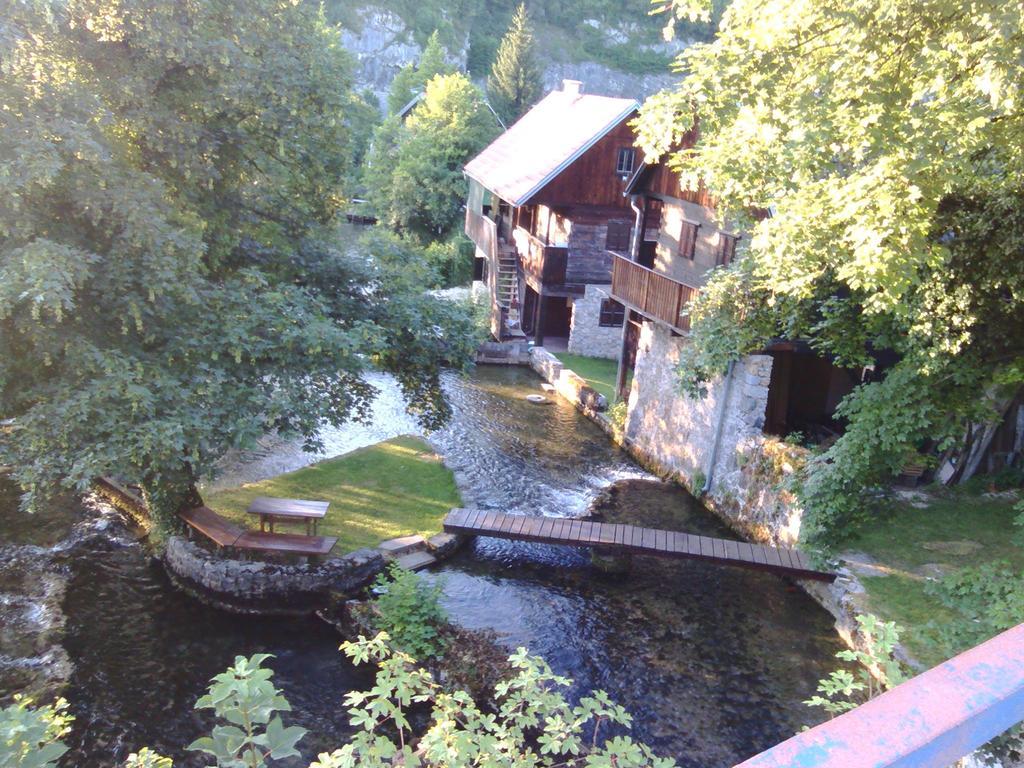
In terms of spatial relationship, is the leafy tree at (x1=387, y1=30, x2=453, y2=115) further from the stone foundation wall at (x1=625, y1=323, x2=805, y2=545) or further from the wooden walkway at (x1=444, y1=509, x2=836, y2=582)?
the wooden walkway at (x1=444, y1=509, x2=836, y2=582)

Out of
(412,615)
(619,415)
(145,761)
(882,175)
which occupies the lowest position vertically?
(412,615)

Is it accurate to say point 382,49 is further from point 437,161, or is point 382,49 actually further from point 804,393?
point 804,393

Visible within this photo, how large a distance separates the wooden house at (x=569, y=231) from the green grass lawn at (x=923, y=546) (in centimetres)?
1480

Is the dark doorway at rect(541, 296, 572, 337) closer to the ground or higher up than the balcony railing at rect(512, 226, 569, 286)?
closer to the ground

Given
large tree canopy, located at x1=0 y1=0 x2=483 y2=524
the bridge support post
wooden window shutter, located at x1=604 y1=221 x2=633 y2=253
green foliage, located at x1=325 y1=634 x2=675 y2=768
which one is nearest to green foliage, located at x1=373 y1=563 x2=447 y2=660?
large tree canopy, located at x1=0 y1=0 x2=483 y2=524

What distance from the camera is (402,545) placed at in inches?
555

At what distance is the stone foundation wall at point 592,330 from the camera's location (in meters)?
27.8

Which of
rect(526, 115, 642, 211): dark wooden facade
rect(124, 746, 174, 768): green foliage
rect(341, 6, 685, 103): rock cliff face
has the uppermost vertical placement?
rect(341, 6, 685, 103): rock cliff face

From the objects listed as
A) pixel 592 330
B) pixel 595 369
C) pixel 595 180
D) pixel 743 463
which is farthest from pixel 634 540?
pixel 595 180

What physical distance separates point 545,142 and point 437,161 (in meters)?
11.6

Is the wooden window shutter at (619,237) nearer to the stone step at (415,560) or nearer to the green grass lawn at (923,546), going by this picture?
the green grass lawn at (923,546)

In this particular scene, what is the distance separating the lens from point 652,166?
72.6ft

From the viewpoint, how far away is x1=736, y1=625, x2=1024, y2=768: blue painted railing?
3.84 feet

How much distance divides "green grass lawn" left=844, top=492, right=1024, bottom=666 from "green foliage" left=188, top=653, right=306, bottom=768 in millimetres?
10995
